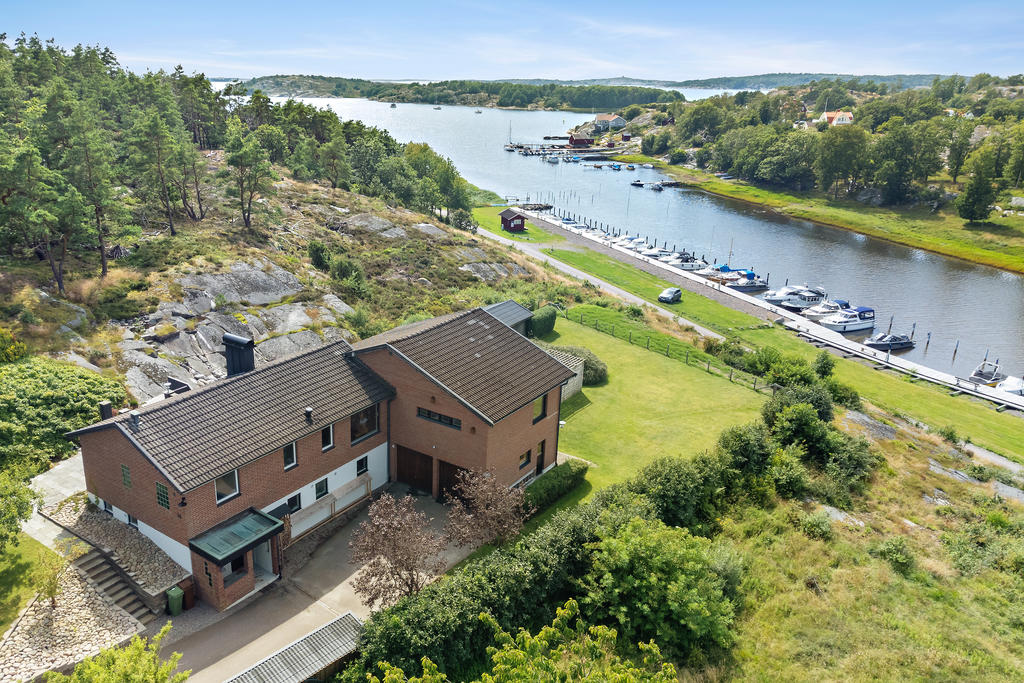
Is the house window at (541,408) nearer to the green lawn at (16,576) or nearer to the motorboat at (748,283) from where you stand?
the green lawn at (16,576)

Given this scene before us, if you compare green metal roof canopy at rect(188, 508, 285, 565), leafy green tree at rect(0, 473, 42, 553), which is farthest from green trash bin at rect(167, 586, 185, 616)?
leafy green tree at rect(0, 473, 42, 553)

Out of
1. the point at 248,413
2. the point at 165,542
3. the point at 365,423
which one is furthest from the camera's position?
the point at 365,423

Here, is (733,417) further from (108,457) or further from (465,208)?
(465,208)

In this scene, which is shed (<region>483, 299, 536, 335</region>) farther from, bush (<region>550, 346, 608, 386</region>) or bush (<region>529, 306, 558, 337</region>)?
bush (<region>550, 346, 608, 386</region>)

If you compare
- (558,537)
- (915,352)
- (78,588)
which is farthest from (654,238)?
(78,588)

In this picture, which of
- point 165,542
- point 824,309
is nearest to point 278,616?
point 165,542

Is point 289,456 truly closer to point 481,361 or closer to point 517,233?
point 481,361

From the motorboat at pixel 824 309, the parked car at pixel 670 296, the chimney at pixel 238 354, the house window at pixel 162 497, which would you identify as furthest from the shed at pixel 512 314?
the motorboat at pixel 824 309
